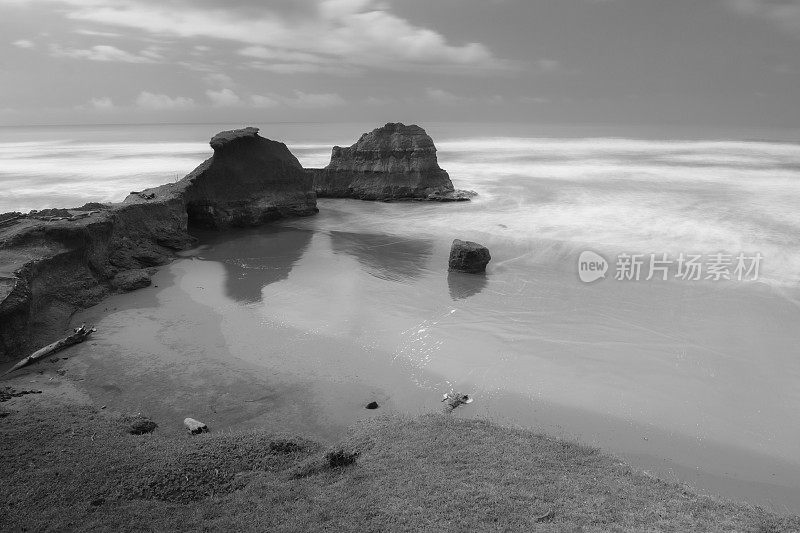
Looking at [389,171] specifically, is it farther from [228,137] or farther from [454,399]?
[454,399]

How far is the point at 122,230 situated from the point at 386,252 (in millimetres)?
11520

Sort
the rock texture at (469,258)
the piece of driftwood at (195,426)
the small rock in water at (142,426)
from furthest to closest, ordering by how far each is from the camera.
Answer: the rock texture at (469,258), the piece of driftwood at (195,426), the small rock in water at (142,426)

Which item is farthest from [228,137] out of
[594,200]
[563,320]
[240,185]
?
[594,200]

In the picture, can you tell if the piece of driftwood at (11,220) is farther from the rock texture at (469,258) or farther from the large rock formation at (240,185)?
the rock texture at (469,258)

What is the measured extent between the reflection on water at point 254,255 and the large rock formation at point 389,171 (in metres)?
11.9

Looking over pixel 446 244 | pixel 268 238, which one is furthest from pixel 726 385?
pixel 268 238

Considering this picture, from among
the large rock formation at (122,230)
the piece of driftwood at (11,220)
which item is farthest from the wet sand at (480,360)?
the piece of driftwood at (11,220)

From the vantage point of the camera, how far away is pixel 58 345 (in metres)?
13.0

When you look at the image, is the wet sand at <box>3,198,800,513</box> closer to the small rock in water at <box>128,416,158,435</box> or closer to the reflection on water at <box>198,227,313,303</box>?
the reflection on water at <box>198,227,313,303</box>

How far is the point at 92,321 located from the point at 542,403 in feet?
42.1

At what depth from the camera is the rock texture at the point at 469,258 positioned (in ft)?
66.9

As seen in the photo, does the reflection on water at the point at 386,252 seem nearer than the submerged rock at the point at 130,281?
No

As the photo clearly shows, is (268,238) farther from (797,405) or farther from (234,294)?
(797,405)

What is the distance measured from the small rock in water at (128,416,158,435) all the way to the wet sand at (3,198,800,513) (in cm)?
35
